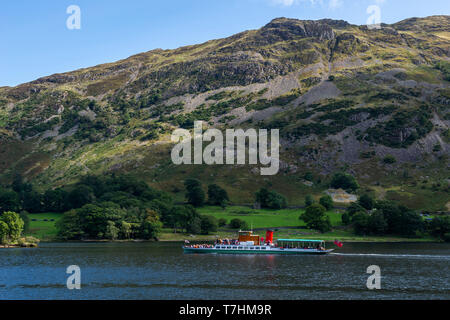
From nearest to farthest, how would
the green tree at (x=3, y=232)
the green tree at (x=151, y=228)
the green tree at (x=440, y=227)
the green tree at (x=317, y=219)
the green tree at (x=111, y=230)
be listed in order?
the green tree at (x=3, y=232) < the green tree at (x=111, y=230) < the green tree at (x=151, y=228) < the green tree at (x=440, y=227) < the green tree at (x=317, y=219)

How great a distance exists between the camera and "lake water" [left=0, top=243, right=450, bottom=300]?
67.4 metres

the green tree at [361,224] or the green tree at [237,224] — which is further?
the green tree at [237,224]

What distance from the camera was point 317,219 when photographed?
Answer: 190 m

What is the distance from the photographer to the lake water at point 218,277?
221ft

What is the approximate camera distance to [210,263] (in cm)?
10706

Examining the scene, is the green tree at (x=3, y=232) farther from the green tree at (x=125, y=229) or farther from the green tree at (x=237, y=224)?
the green tree at (x=237, y=224)

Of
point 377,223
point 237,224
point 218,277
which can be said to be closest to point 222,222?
point 237,224

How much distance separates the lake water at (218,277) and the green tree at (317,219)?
6957 centimetres

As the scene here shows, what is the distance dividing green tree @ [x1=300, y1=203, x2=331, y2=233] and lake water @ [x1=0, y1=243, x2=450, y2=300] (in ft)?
228

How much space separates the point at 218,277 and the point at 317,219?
114 m

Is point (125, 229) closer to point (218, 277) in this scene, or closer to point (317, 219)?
point (317, 219)

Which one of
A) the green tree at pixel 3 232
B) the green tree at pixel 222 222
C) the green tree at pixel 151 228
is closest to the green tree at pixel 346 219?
the green tree at pixel 222 222
